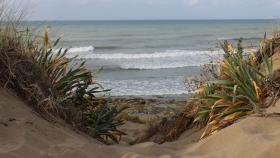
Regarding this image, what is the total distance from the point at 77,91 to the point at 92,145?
1692 mm

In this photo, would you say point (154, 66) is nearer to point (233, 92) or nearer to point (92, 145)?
point (233, 92)

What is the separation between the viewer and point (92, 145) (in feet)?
15.7

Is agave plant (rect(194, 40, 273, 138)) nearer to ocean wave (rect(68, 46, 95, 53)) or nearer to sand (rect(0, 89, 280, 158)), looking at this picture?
sand (rect(0, 89, 280, 158))

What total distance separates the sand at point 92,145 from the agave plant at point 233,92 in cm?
44

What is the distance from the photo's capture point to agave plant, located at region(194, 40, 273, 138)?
215 inches

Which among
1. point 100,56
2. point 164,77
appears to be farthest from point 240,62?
point 100,56

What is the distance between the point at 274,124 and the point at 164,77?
49.1 feet

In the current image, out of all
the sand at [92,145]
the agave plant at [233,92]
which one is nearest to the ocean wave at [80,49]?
the agave plant at [233,92]

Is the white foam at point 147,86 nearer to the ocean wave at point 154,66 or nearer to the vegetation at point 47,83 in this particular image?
the ocean wave at point 154,66

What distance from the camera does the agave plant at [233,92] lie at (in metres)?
5.45

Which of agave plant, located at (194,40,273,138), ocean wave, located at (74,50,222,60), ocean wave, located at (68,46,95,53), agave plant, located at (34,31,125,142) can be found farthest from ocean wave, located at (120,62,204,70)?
agave plant, located at (34,31,125,142)

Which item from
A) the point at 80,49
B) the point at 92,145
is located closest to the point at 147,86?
the point at 92,145

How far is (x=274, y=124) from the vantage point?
4.54 meters

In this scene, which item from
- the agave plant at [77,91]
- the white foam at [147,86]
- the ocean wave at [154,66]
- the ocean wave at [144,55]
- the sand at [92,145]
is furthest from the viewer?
the ocean wave at [144,55]
